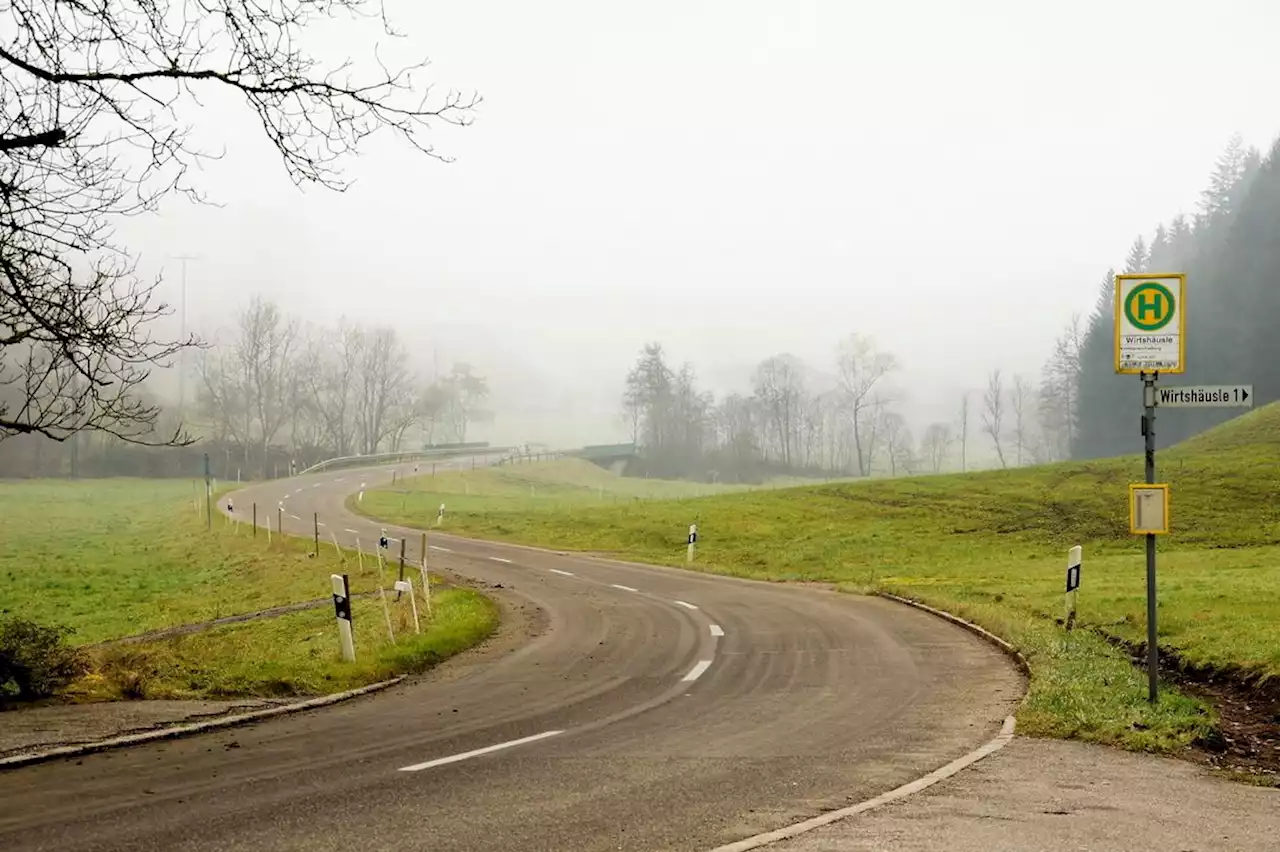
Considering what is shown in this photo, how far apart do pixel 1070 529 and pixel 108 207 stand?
3914cm

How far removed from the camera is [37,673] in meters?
11.0

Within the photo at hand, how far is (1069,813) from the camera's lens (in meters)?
7.09

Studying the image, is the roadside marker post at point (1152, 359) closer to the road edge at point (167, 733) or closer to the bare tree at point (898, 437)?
the road edge at point (167, 733)

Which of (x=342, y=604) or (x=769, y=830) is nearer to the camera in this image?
(x=769, y=830)

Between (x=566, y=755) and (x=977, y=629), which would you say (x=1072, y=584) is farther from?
(x=566, y=755)

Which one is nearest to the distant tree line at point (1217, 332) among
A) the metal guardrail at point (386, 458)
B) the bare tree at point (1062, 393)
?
the bare tree at point (1062, 393)

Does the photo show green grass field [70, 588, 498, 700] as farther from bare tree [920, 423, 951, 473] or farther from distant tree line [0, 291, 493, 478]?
bare tree [920, 423, 951, 473]

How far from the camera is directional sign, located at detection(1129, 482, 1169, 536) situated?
35.7 ft

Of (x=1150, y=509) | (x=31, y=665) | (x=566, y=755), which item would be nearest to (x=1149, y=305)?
(x=1150, y=509)

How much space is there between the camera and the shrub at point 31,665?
10742mm

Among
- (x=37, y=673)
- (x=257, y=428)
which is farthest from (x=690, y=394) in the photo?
(x=37, y=673)

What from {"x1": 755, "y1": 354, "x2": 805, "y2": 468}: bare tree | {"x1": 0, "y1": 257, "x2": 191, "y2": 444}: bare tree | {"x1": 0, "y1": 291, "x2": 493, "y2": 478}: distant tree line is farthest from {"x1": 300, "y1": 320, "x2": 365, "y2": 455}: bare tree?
{"x1": 0, "y1": 257, "x2": 191, "y2": 444}: bare tree

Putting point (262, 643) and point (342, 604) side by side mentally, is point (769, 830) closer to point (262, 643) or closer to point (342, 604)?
point (342, 604)

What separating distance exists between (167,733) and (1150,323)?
33.8 ft
